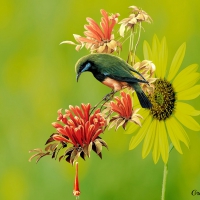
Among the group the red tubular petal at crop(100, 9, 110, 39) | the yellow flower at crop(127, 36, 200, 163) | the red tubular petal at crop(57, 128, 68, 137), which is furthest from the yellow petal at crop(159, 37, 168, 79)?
the red tubular petal at crop(57, 128, 68, 137)

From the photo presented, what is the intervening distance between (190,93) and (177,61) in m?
0.06

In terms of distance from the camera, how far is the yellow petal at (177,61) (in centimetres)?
89

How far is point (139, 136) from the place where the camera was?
0.90m

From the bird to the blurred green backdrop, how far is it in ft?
0.12

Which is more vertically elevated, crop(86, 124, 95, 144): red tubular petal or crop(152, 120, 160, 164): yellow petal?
crop(86, 124, 95, 144): red tubular petal

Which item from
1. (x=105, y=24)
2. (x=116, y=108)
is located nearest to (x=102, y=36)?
(x=105, y=24)

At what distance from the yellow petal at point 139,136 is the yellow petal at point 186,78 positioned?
77mm

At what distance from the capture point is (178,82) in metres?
0.88

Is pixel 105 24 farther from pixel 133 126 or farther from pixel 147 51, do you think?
pixel 133 126

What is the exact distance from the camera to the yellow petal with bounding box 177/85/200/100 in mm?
877

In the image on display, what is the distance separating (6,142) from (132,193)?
0.26 meters

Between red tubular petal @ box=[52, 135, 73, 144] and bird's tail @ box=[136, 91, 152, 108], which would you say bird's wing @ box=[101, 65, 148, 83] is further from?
red tubular petal @ box=[52, 135, 73, 144]

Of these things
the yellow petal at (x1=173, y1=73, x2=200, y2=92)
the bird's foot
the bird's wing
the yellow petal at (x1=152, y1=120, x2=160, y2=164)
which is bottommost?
the yellow petal at (x1=152, y1=120, x2=160, y2=164)

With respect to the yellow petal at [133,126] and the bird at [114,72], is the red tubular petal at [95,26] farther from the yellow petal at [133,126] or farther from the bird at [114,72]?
the yellow petal at [133,126]
